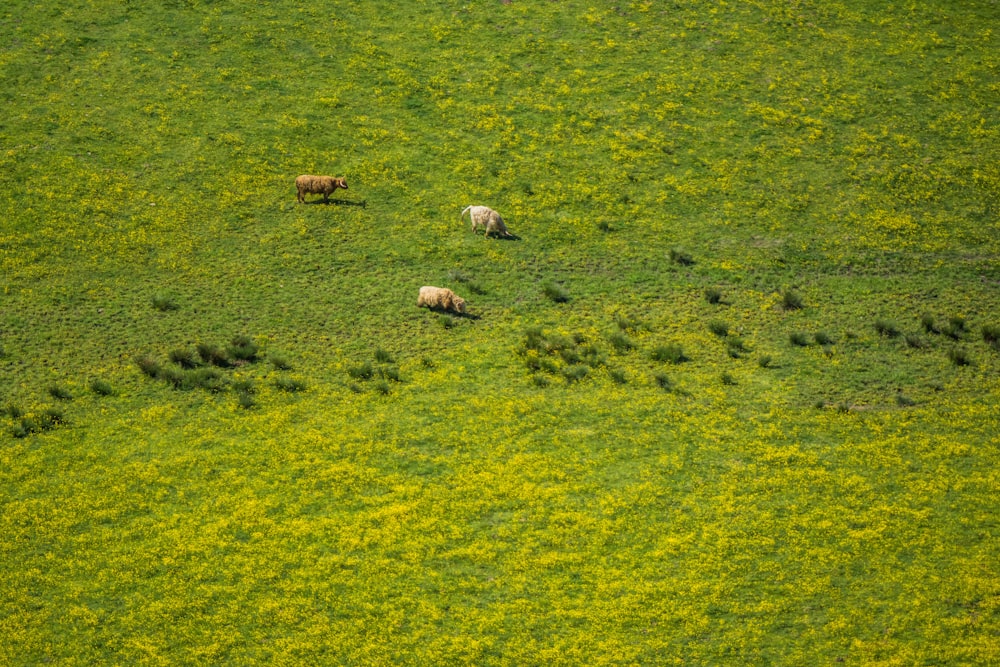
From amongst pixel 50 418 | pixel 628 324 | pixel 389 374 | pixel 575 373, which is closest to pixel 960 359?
pixel 628 324

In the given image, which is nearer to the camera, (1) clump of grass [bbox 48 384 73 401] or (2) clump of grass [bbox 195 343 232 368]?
(1) clump of grass [bbox 48 384 73 401]

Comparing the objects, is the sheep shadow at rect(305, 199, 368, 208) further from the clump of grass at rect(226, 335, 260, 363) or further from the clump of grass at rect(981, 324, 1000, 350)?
the clump of grass at rect(981, 324, 1000, 350)

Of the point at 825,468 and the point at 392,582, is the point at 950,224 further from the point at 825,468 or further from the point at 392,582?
the point at 392,582

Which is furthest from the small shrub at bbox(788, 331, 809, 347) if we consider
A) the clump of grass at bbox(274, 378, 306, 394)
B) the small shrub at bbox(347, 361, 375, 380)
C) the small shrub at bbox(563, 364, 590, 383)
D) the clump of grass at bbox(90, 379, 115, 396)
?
the clump of grass at bbox(90, 379, 115, 396)

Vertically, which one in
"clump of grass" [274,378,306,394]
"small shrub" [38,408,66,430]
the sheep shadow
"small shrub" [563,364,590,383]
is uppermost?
the sheep shadow

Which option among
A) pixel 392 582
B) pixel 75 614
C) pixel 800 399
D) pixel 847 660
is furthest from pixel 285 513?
pixel 800 399

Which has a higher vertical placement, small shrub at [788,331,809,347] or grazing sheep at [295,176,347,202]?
grazing sheep at [295,176,347,202]

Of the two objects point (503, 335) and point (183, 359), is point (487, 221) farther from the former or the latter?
point (183, 359)
